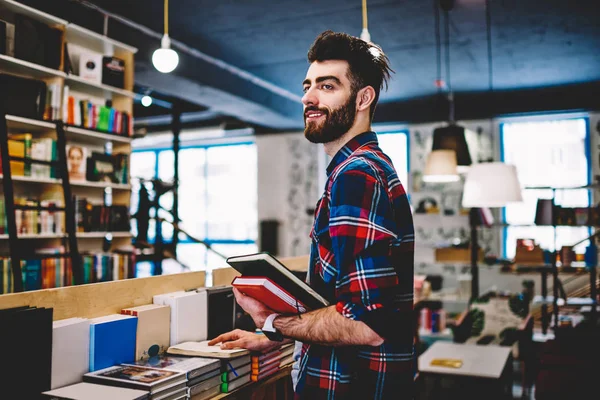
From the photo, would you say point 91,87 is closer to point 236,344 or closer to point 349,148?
point 236,344

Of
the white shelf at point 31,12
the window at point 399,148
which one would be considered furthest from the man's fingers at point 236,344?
the window at point 399,148

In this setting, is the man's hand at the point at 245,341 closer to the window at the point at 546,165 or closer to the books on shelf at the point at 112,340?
the books on shelf at the point at 112,340

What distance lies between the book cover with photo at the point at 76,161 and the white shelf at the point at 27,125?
0.27 meters

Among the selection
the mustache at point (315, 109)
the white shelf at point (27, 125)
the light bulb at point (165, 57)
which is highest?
the light bulb at point (165, 57)

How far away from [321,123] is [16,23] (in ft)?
11.5

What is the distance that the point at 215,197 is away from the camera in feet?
36.6

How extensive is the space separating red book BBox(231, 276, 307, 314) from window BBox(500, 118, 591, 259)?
7.19 m

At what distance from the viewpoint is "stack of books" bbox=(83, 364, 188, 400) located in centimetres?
150

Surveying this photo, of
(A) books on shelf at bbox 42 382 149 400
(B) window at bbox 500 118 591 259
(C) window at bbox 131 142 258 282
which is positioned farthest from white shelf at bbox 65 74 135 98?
(B) window at bbox 500 118 591 259

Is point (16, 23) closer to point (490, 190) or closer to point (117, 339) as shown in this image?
point (117, 339)

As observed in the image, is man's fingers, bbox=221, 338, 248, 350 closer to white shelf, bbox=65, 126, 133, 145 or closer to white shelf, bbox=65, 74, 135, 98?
white shelf, bbox=65, 126, 133, 145

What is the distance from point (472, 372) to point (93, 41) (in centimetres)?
415

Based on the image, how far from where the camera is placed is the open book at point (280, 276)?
131 cm

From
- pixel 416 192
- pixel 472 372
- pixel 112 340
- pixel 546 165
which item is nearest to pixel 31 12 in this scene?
pixel 112 340
